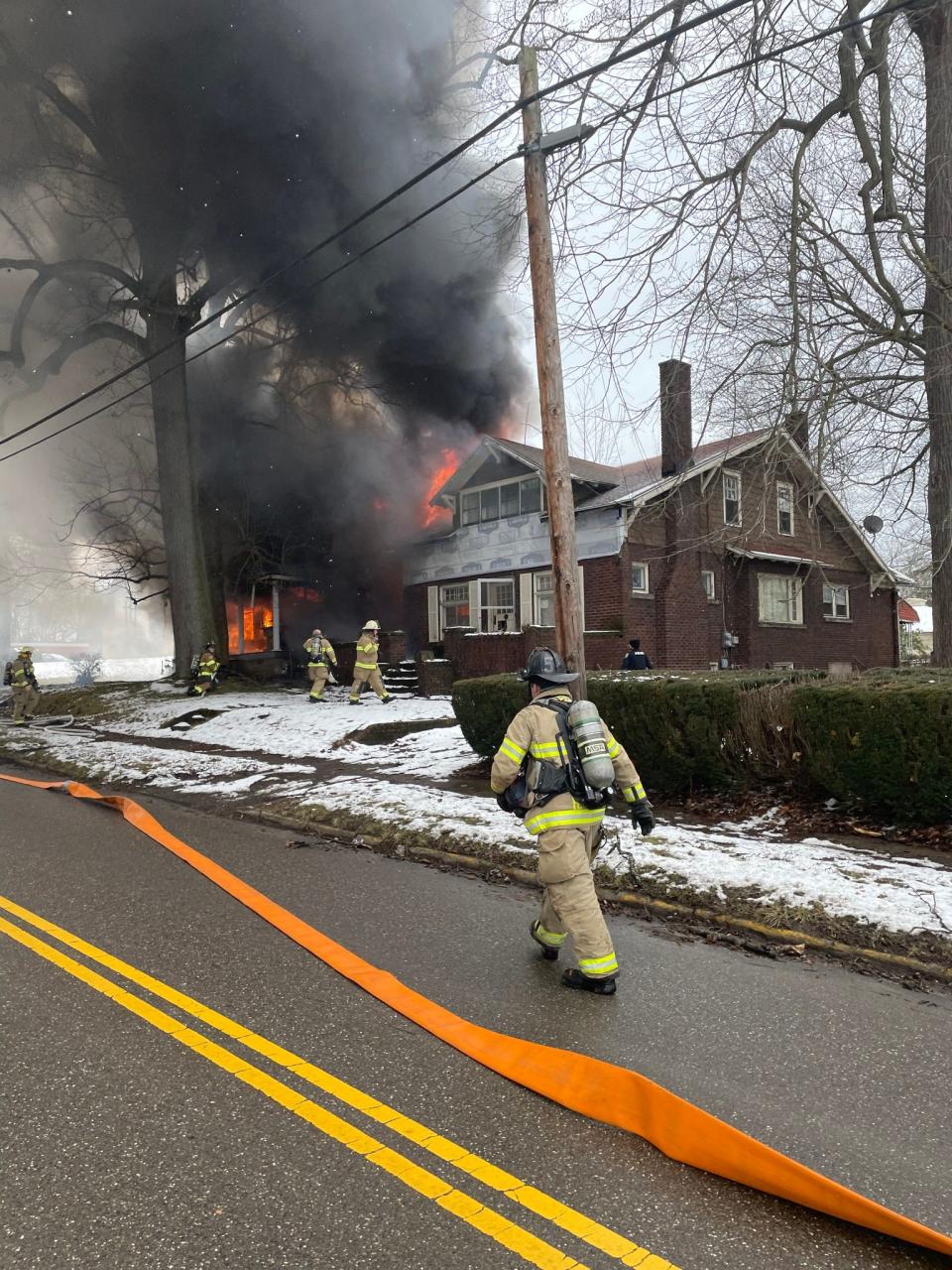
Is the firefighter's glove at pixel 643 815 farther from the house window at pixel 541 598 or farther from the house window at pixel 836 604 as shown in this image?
the house window at pixel 836 604

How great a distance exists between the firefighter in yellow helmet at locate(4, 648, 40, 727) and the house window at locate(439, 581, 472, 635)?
9655mm

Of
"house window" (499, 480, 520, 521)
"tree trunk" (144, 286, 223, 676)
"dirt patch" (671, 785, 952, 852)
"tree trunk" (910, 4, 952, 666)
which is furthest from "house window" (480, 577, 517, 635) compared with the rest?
"dirt patch" (671, 785, 952, 852)

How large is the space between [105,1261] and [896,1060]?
105 inches

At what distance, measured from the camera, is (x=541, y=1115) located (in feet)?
8.95

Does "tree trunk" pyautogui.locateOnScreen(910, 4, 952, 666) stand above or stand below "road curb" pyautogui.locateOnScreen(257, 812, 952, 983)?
above

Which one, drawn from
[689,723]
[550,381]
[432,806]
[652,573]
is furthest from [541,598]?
[550,381]

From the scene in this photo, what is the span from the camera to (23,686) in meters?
18.5

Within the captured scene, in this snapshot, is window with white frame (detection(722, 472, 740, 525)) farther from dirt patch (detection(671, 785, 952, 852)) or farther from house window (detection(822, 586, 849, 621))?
dirt patch (detection(671, 785, 952, 852))

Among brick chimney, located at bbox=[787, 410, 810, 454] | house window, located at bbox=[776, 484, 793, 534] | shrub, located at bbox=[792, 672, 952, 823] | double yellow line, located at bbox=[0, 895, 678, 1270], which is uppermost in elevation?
house window, located at bbox=[776, 484, 793, 534]

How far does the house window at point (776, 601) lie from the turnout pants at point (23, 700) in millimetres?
17110

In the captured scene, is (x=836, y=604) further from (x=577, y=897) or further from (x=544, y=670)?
(x=577, y=897)

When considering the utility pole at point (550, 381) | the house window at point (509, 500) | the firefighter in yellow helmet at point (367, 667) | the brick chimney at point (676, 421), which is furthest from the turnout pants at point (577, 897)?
the house window at point (509, 500)

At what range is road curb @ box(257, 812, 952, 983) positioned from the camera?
4090mm

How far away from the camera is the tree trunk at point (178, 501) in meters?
19.6
